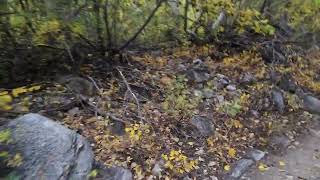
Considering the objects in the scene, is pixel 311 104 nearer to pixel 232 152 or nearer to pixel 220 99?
pixel 220 99

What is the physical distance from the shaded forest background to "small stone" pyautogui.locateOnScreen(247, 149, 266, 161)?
2651 mm

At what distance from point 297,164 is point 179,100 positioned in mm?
2019

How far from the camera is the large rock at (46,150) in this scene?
167 inches

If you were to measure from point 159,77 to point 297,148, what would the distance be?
2556 millimetres

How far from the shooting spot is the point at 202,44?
9594 mm

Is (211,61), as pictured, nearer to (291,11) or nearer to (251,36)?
(251,36)

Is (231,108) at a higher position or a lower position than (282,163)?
higher

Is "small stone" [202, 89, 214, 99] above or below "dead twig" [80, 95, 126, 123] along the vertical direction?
below

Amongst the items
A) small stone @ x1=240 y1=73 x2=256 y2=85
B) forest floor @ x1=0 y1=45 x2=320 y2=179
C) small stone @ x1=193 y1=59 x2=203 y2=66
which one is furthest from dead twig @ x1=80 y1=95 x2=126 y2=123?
small stone @ x1=240 y1=73 x2=256 y2=85

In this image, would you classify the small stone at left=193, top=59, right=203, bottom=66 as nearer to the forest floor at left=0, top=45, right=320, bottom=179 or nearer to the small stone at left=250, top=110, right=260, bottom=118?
the forest floor at left=0, top=45, right=320, bottom=179

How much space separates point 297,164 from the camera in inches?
254

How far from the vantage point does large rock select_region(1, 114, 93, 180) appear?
423 cm

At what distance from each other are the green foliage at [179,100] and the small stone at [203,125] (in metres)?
0.14

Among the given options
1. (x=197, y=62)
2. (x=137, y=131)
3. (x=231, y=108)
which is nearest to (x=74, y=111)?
(x=137, y=131)
